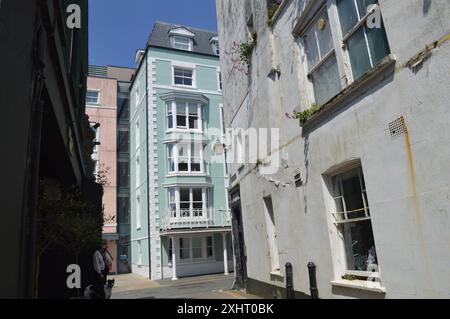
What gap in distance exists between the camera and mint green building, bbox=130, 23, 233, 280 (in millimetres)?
24531

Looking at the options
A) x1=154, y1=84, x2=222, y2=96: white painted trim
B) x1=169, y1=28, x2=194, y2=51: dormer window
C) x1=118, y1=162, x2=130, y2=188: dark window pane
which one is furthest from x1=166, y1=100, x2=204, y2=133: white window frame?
x1=118, y1=162, x2=130, y2=188: dark window pane

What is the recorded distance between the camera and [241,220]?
13000 millimetres

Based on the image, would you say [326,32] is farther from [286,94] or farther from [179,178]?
[179,178]

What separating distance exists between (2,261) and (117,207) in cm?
3166

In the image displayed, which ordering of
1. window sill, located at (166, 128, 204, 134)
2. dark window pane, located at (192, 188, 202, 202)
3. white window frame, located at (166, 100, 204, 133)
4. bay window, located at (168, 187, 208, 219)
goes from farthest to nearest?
white window frame, located at (166, 100, 204, 133), window sill, located at (166, 128, 204, 134), dark window pane, located at (192, 188, 202, 202), bay window, located at (168, 187, 208, 219)

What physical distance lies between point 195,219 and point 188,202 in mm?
1473

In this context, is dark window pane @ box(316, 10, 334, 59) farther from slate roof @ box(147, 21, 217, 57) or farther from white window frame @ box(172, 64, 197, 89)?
slate roof @ box(147, 21, 217, 57)

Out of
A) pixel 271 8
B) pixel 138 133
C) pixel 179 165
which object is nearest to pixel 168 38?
pixel 138 133

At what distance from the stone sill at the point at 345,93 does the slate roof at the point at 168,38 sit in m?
23.0

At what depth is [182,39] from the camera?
97.3 ft

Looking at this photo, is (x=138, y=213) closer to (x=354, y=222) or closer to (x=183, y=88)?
(x=183, y=88)

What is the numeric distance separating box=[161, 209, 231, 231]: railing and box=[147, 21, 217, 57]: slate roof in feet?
42.5

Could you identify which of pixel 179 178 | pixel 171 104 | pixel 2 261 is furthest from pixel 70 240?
pixel 171 104

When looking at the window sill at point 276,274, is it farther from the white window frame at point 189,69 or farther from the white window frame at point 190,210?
the white window frame at point 189,69
